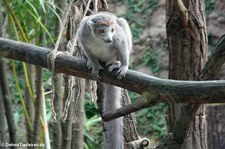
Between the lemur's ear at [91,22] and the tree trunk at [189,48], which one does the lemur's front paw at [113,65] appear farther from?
the tree trunk at [189,48]

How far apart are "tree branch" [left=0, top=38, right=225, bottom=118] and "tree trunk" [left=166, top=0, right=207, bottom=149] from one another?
21.7 inches

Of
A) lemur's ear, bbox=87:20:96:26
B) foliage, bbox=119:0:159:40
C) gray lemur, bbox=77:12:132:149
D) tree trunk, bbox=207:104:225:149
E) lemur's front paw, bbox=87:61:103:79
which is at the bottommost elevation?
tree trunk, bbox=207:104:225:149

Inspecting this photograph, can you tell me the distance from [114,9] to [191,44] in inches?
220

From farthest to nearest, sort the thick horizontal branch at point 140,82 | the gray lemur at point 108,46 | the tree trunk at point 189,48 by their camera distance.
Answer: the tree trunk at point 189,48 → the gray lemur at point 108,46 → the thick horizontal branch at point 140,82

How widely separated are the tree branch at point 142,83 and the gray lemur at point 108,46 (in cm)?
24

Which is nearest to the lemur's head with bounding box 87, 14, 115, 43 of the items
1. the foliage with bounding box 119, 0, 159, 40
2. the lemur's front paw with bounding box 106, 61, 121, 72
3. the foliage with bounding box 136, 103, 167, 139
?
the lemur's front paw with bounding box 106, 61, 121, 72

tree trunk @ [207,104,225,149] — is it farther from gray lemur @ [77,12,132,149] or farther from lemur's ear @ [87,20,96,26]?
lemur's ear @ [87,20,96,26]

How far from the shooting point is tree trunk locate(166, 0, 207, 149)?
9.48 feet

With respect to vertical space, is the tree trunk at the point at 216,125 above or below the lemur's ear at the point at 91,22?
below

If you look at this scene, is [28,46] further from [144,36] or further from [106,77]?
[144,36]

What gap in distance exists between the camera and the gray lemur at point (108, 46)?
9.12 ft

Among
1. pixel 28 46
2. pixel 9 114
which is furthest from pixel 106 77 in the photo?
pixel 9 114

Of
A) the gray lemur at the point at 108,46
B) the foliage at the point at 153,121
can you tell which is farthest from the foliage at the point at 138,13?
the gray lemur at the point at 108,46

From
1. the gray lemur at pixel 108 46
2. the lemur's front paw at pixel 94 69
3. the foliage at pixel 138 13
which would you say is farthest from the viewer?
the foliage at pixel 138 13
